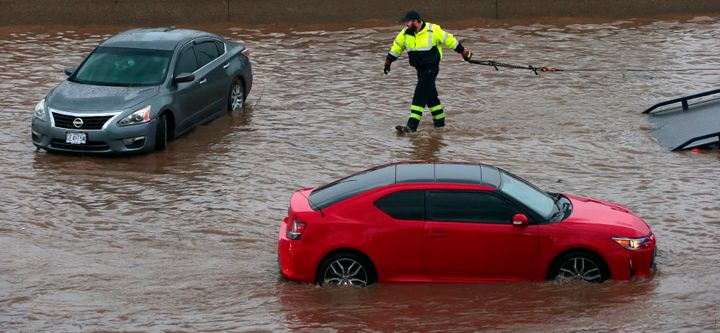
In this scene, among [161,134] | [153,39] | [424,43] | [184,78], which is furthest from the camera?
[153,39]

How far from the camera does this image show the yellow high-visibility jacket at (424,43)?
18.2m

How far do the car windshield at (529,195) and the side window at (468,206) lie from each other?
0.18m

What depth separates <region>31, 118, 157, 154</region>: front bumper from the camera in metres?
16.7

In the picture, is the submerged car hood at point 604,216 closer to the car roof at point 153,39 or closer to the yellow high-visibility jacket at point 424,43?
the yellow high-visibility jacket at point 424,43

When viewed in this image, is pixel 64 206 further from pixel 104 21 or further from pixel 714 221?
pixel 104 21

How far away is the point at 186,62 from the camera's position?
60.6ft

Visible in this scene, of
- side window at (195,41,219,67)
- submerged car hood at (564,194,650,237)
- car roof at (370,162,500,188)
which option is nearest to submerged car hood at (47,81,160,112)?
side window at (195,41,219,67)

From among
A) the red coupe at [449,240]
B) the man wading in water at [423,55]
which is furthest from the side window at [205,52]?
the red coupe at [449,240]

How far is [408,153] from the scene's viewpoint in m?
17.3

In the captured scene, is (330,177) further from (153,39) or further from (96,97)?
(153,39)

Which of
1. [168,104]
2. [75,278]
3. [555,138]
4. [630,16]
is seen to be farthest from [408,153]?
[630,16]

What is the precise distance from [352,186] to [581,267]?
7.64 ft

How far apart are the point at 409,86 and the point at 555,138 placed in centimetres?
431

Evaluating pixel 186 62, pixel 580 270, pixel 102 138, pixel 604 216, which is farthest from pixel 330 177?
pixel 580 270
